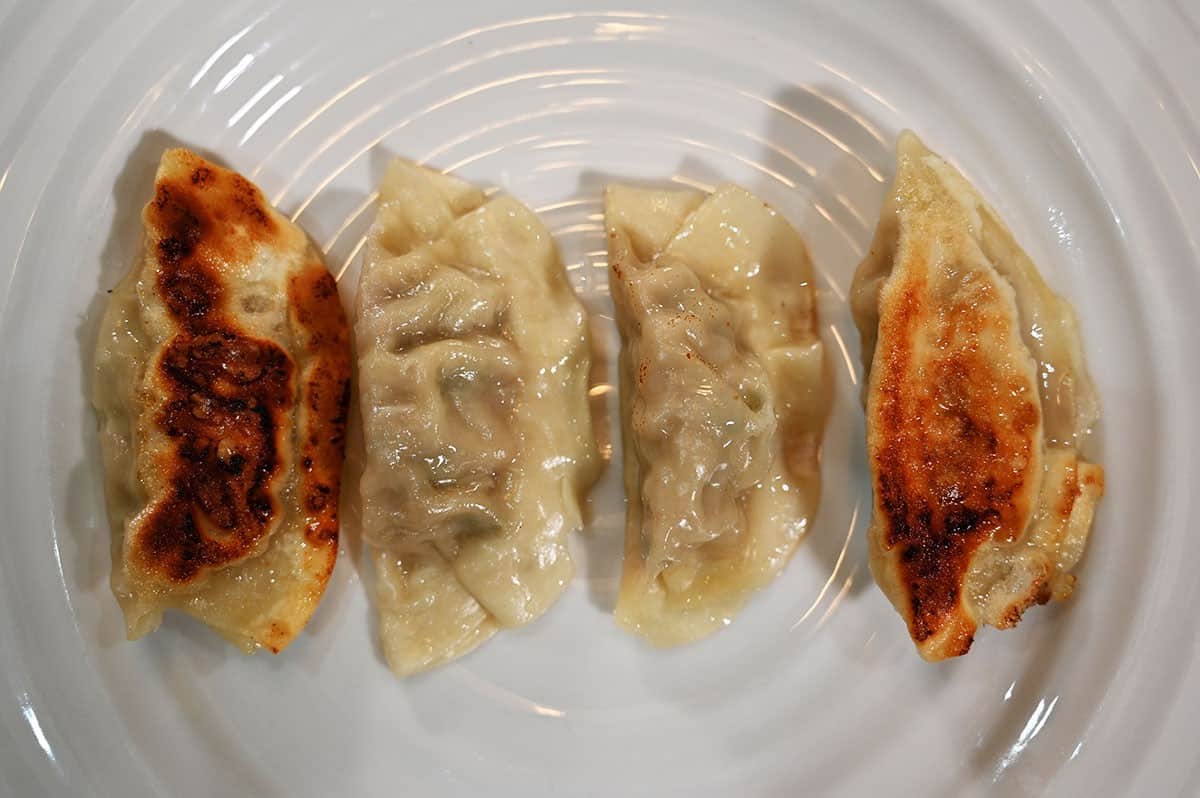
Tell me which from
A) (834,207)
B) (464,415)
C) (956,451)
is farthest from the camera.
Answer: (834,207)

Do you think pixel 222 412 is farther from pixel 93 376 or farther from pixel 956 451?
pixel 956 451

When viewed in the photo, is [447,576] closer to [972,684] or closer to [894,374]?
[894,374]

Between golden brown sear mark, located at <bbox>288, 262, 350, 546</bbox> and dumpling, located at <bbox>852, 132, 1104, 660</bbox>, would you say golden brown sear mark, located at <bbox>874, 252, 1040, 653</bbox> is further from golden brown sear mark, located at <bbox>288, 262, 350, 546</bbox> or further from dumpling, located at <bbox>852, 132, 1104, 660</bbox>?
golden brown sear mark, located at <bbox>288, 262, 350, 546</bbox>

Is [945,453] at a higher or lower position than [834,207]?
lower

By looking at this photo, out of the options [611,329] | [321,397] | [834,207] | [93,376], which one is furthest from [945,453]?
[93,376]

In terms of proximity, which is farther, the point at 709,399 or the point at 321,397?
the point at 321,397

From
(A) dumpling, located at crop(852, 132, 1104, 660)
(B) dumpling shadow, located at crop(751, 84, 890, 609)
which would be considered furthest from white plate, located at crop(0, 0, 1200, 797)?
(A) dumpling, located at crop(852, 132, 1104, 660)

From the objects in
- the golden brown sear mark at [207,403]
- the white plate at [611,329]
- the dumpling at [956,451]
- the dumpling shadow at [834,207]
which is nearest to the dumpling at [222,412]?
the golden brown sear mark at [207,403]

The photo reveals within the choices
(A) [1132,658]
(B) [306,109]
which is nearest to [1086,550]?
(A) [1132,658]
